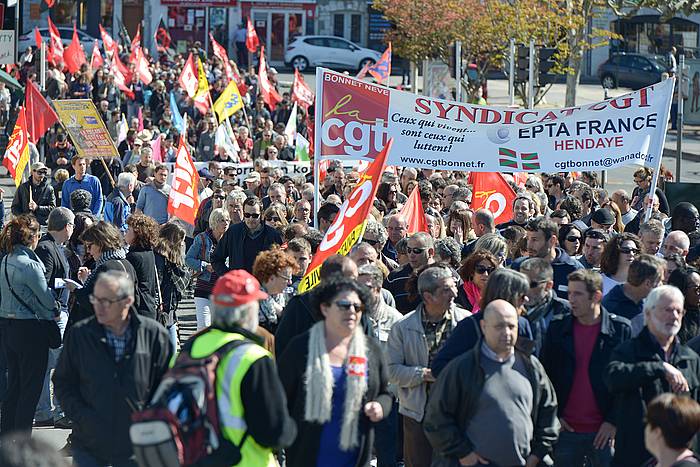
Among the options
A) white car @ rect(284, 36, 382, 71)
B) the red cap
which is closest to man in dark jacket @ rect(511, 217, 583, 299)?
the red cap

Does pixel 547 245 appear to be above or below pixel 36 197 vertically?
above

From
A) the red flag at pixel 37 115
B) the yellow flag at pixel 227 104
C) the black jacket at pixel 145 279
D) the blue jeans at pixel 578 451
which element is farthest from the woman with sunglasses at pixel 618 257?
the yellow flag at pixel 227 104

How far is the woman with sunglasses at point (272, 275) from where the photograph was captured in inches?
293

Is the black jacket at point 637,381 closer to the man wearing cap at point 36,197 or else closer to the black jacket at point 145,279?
the black jacket at point 145,279

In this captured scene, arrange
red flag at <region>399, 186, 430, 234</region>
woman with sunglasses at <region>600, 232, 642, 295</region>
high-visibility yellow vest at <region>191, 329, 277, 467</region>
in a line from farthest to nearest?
1. red flag at <region>399, 186, 430, 234</region>
2. woman with sunglasses at <region>600, 232, 642, 295</region>
3. high-visibility yellow vest at <region>191, 329, 277, 467</region>

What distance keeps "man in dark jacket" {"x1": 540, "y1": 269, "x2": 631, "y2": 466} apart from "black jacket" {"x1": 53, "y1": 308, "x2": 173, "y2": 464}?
6.49 ft

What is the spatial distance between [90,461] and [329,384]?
117 cm

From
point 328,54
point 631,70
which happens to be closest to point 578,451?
point 631,70

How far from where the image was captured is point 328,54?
47531 millimetres

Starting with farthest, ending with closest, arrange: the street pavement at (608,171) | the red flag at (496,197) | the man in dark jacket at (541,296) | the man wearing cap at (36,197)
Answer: the man wearing cap at (36,197), the red flag at (496,197), the street pavement at (608,171), the man in dark jacket at (541,296)

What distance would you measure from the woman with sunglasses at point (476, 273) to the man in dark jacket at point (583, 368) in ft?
4.39

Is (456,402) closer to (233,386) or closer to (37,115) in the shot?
(233,386)

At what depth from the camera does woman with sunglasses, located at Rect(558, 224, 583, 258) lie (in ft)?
31.7

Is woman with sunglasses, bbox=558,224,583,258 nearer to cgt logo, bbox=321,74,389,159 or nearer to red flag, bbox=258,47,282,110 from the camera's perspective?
cgt logo, bbox=321,74,389,159
